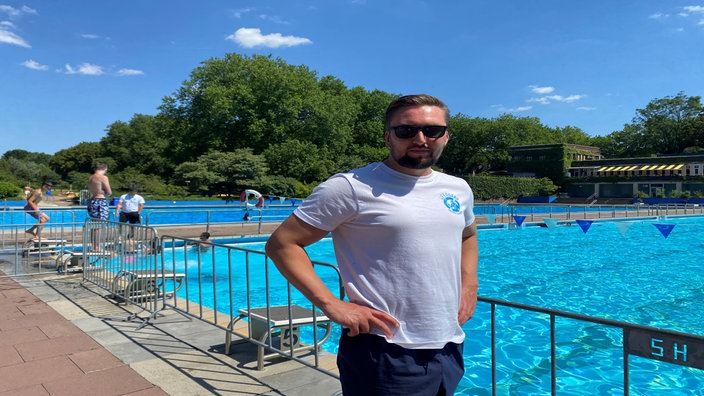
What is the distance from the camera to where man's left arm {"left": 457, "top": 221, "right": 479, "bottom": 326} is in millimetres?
2146

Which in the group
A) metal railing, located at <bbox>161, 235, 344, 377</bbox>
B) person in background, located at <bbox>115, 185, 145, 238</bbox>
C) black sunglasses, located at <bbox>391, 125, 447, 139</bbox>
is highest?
black sunglasses, located at <bbox>391, 125, 447, 139</bbox>

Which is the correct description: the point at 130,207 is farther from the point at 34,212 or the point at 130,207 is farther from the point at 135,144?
the point at 135,144

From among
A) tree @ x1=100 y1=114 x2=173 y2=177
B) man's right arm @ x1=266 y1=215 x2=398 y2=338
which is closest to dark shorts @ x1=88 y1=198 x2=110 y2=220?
man's right arm @ x1=266 y1=215 x2=398 y2=338

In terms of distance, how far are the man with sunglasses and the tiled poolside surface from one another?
189 cm

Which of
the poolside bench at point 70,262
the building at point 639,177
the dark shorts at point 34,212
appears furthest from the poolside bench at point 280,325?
the building at point 639,177

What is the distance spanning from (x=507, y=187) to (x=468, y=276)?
207 feet

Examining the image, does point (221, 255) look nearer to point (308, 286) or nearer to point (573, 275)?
point (573, 275)

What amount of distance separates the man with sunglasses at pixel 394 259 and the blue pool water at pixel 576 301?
10.3 ft

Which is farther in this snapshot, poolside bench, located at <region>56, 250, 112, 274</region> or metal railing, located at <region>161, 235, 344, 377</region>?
poolside bench, located at <region>56, 250, 112, 274</region>

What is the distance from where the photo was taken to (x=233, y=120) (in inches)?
1829

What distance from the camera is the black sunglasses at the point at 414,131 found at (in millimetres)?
1919

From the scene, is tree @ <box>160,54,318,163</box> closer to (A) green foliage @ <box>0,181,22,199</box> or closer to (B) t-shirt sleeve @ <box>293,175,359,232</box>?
(A) green foliage @ <box>0,181,22,199</box>

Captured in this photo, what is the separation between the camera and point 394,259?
1828 mm

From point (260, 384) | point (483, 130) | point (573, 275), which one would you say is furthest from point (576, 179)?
point (260, 384)
